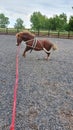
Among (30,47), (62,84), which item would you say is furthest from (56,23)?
(62,84)

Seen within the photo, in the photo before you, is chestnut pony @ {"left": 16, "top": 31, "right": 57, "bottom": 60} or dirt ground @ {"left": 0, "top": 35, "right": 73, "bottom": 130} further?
chestnut pony @ {"left": 16, "top": 31, "right": 57, "bottom": 60}

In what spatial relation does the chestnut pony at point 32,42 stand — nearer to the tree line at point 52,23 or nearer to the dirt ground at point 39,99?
the dirt ground at point 39,99

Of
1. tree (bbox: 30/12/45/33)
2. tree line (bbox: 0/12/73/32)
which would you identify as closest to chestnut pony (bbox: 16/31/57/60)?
tree line (bbox: 0/12/73/32)

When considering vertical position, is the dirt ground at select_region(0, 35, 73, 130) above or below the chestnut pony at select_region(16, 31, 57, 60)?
below

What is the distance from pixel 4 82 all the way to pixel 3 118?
2.94m

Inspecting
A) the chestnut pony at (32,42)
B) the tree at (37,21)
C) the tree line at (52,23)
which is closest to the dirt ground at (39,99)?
the chestnut pony at (32,42)

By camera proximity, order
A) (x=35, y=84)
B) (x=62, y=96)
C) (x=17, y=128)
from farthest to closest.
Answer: (x=35, y=84), (x=62, y=96), (x=17, y=128)

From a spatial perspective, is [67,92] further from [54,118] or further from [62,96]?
[54,118]

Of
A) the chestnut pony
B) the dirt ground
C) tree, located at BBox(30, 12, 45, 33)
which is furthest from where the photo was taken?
tree, located at BBox(30, 12, 45, 33)

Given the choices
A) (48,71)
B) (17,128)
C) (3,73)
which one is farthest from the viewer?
(48,71)

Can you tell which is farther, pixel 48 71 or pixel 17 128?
pixel 48 71

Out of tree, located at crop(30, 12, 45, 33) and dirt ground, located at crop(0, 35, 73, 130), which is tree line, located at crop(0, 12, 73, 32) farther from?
dirt ground, located at crop(0, 35, 73, 130)

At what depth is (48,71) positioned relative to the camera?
10352 millimetres

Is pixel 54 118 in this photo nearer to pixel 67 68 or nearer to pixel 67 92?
pixel 67 92
